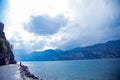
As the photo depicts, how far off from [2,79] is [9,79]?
1628 mm

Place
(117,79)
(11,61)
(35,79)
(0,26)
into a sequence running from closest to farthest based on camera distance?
(35,79) < (117,79) < (0,26) < (11,61)

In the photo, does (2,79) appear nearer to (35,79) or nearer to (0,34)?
(35,79)

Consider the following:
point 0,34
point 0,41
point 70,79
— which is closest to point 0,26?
point 0,34

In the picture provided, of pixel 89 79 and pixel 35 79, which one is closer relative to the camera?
pixel 35 79

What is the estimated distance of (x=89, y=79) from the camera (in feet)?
205

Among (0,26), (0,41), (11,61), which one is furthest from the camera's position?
(11,61)

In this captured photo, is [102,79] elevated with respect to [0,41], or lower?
lower

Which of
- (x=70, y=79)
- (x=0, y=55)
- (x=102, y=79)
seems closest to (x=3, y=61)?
(x=0, y=55)

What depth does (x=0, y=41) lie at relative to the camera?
10394 centimetres

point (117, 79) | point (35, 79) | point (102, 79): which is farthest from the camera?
point (102, 79)

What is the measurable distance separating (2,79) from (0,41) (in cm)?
6504

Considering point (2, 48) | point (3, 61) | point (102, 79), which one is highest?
point (2, 48)

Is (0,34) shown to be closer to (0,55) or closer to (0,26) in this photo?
(0,26)

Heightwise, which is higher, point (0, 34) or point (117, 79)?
point (0, 34)
